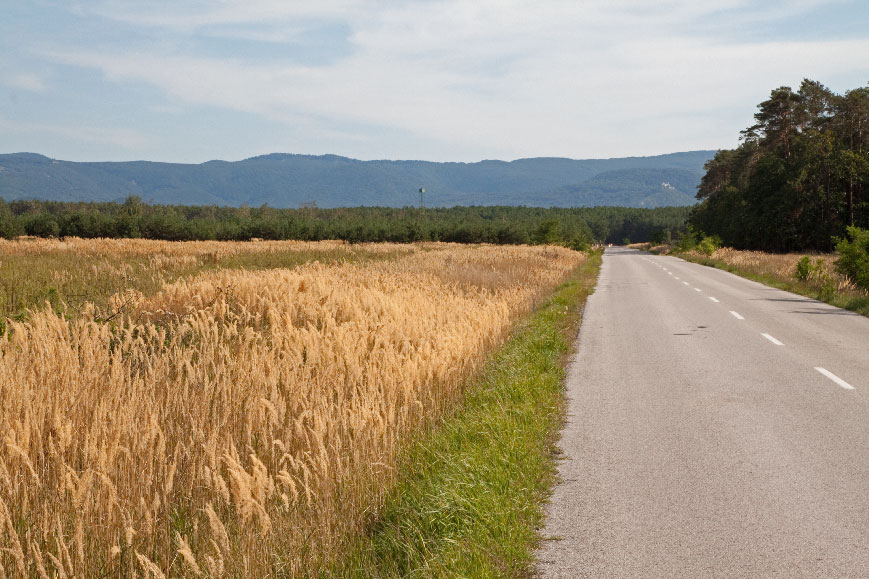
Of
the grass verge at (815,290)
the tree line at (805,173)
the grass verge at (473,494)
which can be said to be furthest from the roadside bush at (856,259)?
the tree line at (805,173)

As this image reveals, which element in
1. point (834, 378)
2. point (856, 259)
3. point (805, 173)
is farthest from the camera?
point (805, 173)

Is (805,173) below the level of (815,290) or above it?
above

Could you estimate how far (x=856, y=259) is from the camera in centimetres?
2228

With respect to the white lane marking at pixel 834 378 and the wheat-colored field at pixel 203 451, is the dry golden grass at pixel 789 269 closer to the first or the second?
the white lane marking at pixel 834 378

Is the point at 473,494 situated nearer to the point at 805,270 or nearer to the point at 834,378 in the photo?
the point at 834,378

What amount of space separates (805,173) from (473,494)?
60.4 m

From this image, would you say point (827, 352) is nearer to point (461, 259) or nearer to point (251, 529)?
point (251, 529)

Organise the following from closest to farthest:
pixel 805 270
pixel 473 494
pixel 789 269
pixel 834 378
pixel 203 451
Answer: pixel 203 451 < pixel 473 494 < pixel 834 378 < pixel 805 270 < pixel 789 269

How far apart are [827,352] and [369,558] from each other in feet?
35.5

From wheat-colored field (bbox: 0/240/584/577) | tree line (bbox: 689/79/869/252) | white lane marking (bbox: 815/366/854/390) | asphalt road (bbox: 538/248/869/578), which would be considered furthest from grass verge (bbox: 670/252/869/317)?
tree line (bbox: 689/79/869/252)

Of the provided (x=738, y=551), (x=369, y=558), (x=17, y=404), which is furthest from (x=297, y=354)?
(x=738, y=551)

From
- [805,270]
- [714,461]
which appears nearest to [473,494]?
[714,461]

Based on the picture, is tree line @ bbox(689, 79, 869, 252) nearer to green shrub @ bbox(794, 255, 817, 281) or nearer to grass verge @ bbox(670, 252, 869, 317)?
grass verge @ bbox(670, 252, 869, 317)

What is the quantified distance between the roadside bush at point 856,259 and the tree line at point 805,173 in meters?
32.1
